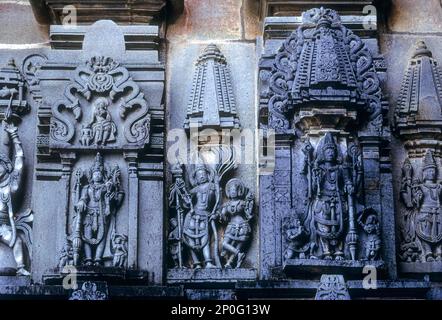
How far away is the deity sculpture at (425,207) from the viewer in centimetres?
1040

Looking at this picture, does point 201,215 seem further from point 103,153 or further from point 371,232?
point 371,232

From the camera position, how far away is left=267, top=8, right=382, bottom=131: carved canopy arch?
10.5 m

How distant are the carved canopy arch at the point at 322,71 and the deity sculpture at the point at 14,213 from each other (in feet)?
6.79

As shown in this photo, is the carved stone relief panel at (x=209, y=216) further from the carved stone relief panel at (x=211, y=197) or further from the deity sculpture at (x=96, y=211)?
the deity sculpture at (x=96, y=211)

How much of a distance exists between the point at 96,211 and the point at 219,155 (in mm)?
1101

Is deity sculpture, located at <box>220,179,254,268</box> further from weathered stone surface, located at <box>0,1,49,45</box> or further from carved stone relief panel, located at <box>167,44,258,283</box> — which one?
weathered stone surface, located at <box>0,1,49,45</box>

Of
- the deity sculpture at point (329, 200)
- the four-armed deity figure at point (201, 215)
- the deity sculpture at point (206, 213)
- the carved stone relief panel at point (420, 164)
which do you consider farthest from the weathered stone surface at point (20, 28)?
the carved stone relief panel at point (420, 164)

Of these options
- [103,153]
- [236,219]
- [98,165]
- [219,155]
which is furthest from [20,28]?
[236,219]

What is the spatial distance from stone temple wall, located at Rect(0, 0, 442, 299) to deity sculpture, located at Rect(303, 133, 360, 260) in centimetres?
1

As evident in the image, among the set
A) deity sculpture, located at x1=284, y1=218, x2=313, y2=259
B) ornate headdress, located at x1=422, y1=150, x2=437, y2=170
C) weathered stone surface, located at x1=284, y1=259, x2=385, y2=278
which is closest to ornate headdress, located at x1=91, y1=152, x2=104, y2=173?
deity sculpture, located at x1=284, y1=218, x2=313, y2=259

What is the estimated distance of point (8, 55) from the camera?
11.2 m

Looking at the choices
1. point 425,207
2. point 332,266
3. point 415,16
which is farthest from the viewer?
point 415,16

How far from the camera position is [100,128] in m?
10.6

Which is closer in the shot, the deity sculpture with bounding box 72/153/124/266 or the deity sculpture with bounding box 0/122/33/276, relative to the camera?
the deity sculpture with bounding box 72/153/124/266
